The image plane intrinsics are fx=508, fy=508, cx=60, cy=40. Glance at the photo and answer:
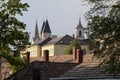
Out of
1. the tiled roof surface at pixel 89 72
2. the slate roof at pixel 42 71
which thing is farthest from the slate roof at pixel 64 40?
the tiled roof surface at pixel 89 72

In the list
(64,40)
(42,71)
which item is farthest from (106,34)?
Answer: (64,40)

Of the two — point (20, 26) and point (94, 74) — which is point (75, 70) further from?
point (20, 26)

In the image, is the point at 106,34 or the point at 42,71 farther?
the point at 42,71

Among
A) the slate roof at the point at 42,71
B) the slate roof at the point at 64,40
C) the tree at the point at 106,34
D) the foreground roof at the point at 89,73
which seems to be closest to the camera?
the tree at the point at 106,34

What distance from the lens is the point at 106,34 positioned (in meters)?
24.9

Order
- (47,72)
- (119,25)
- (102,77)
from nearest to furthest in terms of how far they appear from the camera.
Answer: (119,25)
(102,77)
(47,72)

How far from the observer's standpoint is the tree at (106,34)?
2455cm

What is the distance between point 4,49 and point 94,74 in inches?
295

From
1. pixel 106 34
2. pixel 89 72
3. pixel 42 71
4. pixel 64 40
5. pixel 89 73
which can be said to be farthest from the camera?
pixel 64 40

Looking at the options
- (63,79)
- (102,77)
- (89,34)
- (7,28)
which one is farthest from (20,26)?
(89,34)

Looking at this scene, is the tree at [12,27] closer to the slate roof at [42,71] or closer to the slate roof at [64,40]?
the slate roof at [42,71]

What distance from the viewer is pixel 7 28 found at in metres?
38.3

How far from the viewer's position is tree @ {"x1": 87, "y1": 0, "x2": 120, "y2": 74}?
80.5 ft

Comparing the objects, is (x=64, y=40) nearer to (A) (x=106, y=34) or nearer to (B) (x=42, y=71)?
(B) (x=42, y=71)
